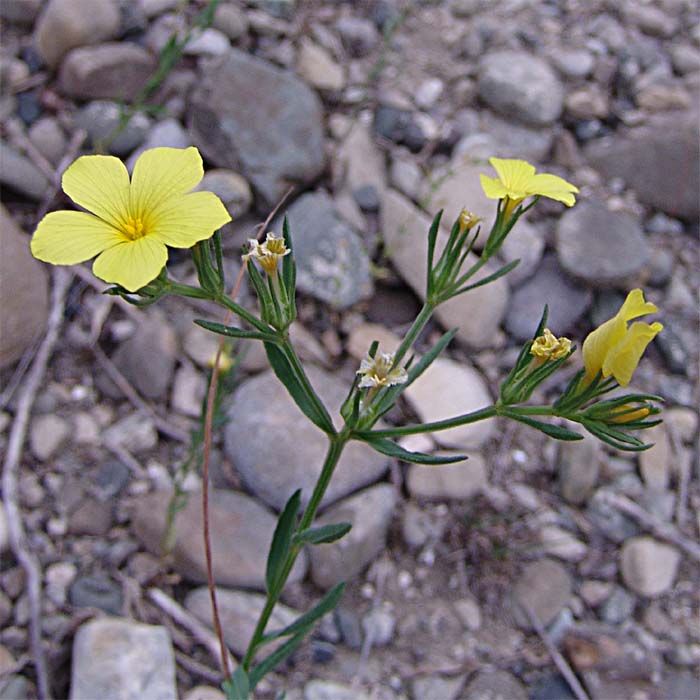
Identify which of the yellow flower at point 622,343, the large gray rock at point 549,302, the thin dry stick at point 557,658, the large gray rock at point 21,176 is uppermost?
the yellow flower at point 622,343

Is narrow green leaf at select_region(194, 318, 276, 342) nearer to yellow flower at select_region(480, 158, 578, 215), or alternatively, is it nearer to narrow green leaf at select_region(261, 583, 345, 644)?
yellow flower at select_region(480, 158, 578, 215)

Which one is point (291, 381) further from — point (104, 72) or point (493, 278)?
point (104, 72)

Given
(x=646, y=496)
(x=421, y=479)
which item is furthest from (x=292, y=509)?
(x=646, y=496)

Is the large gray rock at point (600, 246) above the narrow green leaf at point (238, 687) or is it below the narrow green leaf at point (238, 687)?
above

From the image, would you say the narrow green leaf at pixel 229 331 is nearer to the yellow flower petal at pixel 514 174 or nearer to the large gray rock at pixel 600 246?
the yellow flower petal at pixel 514 174

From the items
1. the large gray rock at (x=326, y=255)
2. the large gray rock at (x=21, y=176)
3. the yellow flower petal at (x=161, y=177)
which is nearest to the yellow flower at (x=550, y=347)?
the yellow flower petal at (x=161, y=177)

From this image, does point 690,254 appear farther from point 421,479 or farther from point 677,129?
point 421,479
